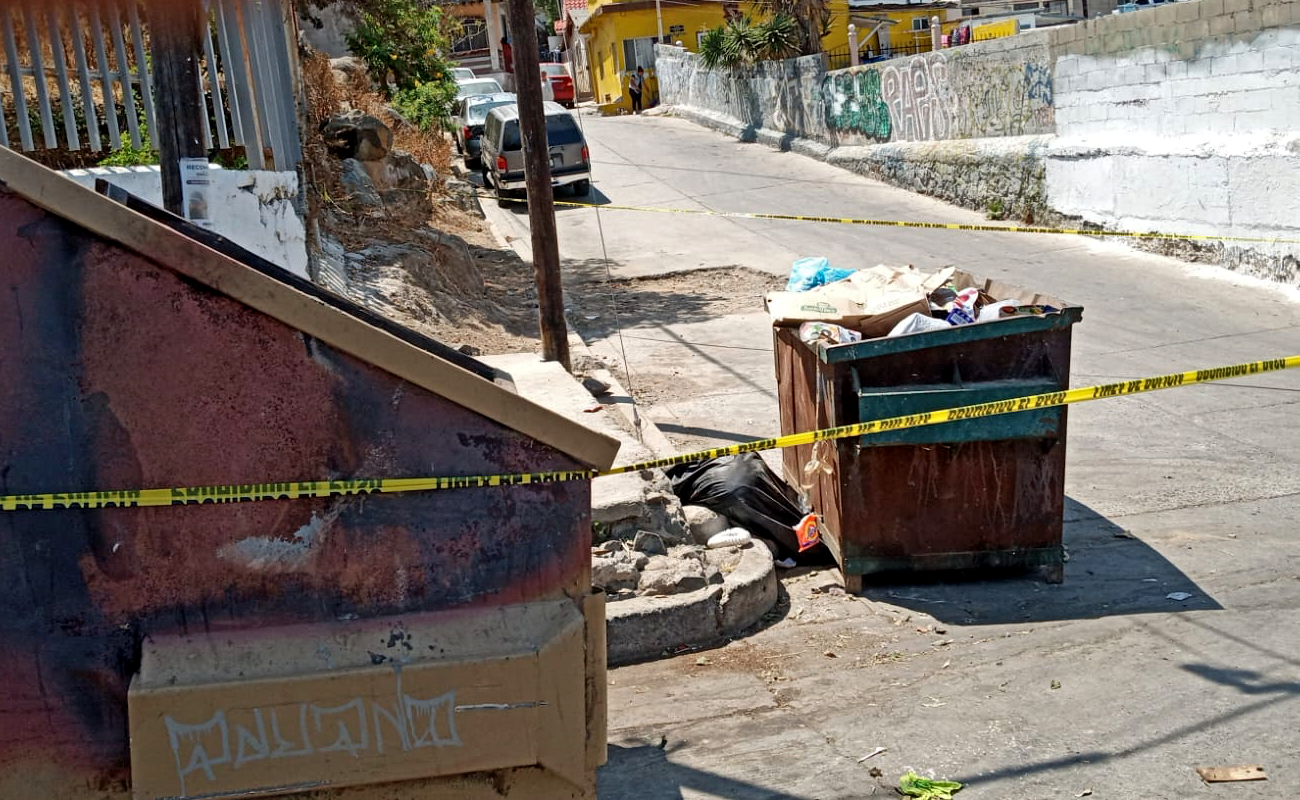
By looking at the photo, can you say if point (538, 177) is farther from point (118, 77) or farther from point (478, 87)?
point (478, 87)

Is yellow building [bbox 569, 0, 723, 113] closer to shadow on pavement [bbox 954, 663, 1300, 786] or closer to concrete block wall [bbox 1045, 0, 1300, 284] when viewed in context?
concrete block wall [bbox 1045, 0, 1300, 284]

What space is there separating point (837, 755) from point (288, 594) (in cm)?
214

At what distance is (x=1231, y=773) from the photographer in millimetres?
3918

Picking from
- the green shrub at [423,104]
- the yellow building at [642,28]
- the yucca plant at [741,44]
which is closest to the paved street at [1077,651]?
the green shrub at [423,104]

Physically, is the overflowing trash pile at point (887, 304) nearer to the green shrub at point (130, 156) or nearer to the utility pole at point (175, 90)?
the utility pole at point (175, 90)

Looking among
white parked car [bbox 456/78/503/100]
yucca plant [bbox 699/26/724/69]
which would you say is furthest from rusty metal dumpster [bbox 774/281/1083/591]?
white parked car [bbox 456/78/503/100]

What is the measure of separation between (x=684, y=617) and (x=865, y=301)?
1921mm

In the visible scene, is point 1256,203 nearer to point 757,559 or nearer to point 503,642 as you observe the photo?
point 757,559

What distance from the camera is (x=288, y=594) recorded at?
3008 millimetres

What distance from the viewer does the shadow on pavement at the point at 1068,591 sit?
5.45 meters

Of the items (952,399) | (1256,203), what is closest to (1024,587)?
(952,399)

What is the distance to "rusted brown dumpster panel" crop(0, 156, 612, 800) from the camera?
2840 millimetres

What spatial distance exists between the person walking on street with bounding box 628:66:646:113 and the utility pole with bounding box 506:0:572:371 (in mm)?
31843

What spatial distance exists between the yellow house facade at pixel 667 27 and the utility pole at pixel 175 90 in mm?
→ 35102
